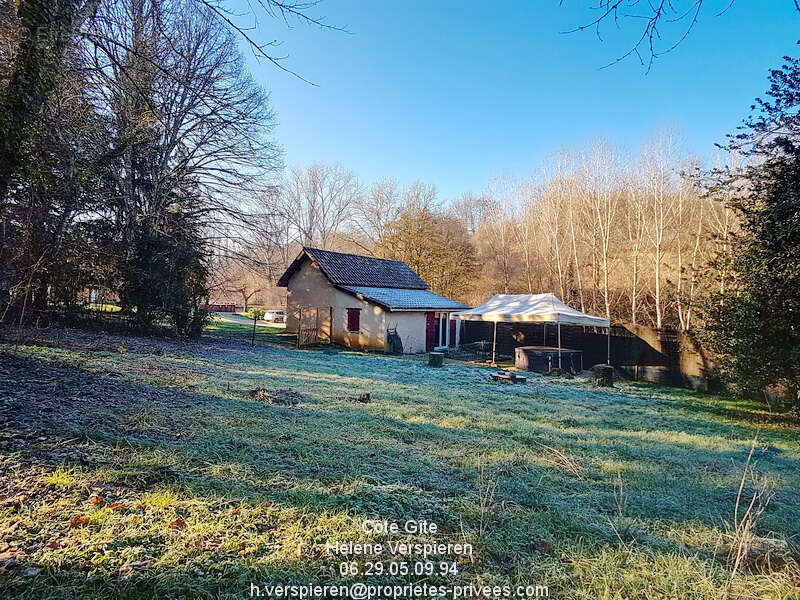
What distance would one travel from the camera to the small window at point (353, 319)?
19.7 m

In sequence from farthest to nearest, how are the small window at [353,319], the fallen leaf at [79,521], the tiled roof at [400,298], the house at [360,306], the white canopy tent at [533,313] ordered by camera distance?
1. the small window at [353,319]
2. the house at [360,306]
3. the tiled roof at [400,298]
4. the white canopy tent at [533,313]
5. the fallen leaf at [79,521]

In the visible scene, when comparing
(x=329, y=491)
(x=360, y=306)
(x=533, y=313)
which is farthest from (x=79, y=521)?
(x=360, y=306)

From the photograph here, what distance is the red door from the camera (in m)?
20.8

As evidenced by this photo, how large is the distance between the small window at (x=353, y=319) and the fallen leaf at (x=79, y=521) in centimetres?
1717

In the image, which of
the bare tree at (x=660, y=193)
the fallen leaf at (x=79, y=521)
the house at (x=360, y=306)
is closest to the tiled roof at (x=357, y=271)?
the house at (x=360, y=306)

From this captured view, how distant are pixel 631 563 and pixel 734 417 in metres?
8.82

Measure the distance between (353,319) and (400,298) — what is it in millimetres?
2515

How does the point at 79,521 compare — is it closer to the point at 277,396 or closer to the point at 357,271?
the point at 277,396

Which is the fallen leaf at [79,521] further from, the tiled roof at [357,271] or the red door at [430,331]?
the red door at [430,331]

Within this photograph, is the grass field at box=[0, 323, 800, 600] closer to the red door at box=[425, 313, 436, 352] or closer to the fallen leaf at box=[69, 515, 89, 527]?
the fallen leaf at box=[69, 515, 89, 527]

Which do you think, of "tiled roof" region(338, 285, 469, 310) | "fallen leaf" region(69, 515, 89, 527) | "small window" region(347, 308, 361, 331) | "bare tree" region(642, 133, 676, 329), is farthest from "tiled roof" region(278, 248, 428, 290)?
"fallen leaf" region(69, 515, 89, 527)

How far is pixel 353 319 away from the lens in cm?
1986

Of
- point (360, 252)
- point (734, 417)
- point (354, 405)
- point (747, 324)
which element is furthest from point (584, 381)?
→ point (360, 252)

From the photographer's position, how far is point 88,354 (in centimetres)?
840
